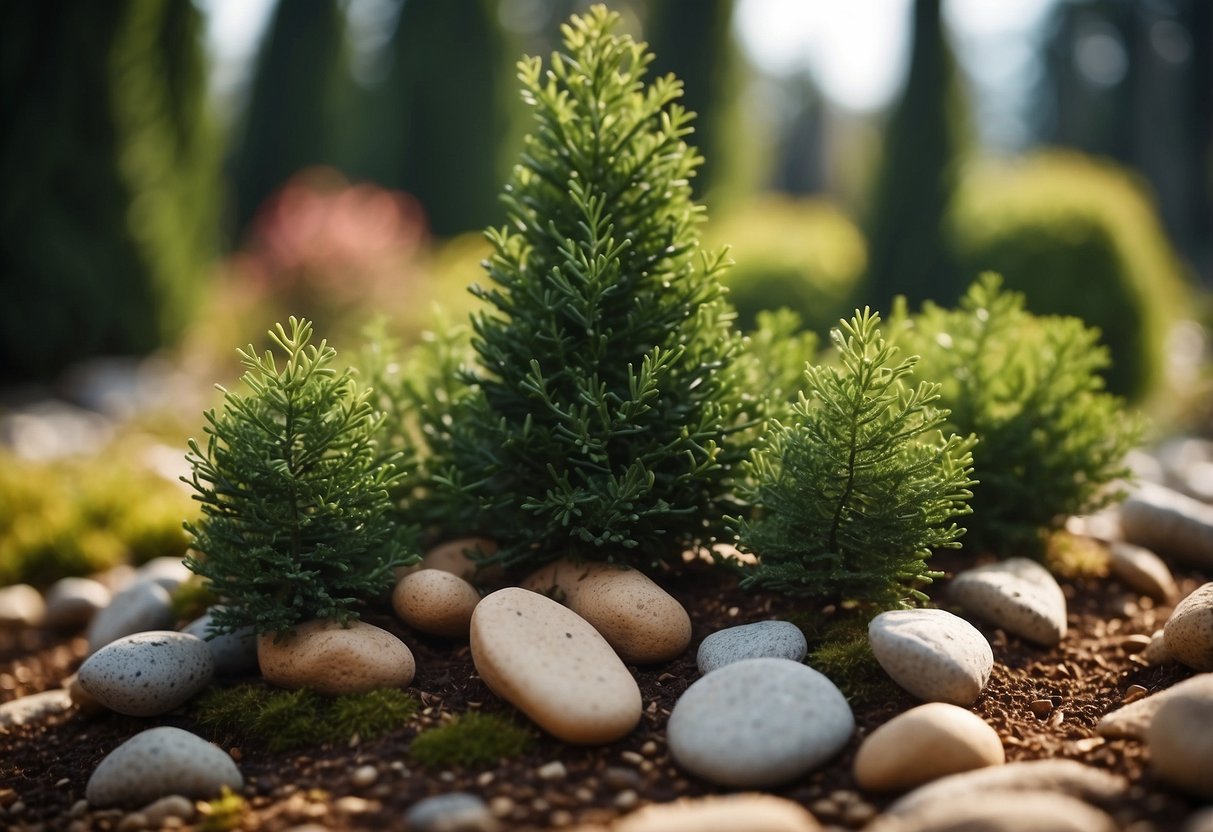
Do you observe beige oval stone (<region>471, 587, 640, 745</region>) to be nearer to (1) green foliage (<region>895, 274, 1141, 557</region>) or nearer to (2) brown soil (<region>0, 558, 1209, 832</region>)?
(2) brown soil (<region>0, 558, 1209, 832</region>)

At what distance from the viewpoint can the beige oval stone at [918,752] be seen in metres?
2.63

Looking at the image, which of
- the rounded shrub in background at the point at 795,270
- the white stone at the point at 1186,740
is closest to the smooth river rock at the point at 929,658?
the white stone at the point at 1186,740

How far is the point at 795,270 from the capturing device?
9961 millimetres

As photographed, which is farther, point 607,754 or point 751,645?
point 751,645

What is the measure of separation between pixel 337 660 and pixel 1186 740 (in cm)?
265

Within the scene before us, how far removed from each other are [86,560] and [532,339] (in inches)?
135

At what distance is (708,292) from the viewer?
370 cm

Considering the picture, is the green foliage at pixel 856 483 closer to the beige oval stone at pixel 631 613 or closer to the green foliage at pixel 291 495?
the beige oval stone at pixel 631 613

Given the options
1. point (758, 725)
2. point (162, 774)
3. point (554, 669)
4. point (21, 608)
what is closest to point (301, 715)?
point (162, 774)

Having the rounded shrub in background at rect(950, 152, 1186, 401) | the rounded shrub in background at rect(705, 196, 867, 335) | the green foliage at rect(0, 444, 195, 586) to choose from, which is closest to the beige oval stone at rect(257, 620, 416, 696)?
the green foliage at rect(0, 444, 195, 586)

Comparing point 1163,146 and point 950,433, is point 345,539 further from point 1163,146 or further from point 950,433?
point 1163,146

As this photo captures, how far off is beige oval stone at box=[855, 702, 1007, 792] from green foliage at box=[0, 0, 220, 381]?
1017cm

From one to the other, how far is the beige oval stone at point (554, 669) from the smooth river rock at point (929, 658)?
0.87 m

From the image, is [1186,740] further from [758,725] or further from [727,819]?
[727,819]
